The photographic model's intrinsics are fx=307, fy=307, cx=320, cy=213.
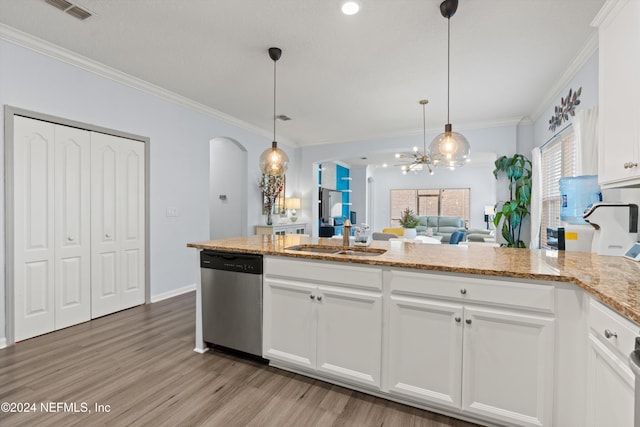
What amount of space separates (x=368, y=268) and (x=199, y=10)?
2.29m

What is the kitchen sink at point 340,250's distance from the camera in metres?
2.24

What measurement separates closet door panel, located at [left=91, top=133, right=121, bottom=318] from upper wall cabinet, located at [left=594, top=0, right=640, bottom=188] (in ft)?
14.0

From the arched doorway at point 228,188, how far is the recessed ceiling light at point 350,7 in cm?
345

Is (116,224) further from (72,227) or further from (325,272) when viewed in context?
(325,272)

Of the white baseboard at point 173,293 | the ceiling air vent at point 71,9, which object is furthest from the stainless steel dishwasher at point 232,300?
the ceiling air vent at point 71,9

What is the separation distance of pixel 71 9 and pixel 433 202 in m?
9.69

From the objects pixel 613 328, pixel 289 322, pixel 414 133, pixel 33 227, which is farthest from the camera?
pixel 414 133

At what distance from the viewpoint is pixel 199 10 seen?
234 centimetres

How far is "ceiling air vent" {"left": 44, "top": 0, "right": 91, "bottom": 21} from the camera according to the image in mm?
2266

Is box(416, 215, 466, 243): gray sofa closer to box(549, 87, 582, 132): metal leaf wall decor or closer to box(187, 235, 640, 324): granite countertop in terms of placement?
box(549, 87, 582, 132): metal leaf wall decor

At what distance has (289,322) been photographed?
2137 millimetres

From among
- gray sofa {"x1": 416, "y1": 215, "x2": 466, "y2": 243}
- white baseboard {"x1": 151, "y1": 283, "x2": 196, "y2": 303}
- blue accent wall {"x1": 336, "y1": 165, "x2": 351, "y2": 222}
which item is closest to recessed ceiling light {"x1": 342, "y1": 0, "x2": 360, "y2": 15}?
white baseboard {"x1": 151, "y1": 283, "x2": 196, "y2": 303}

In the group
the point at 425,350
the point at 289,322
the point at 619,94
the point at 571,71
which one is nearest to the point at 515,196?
the point at 571,71

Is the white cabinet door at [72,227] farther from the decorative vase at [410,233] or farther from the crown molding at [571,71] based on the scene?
the crown molding at [571,71]
